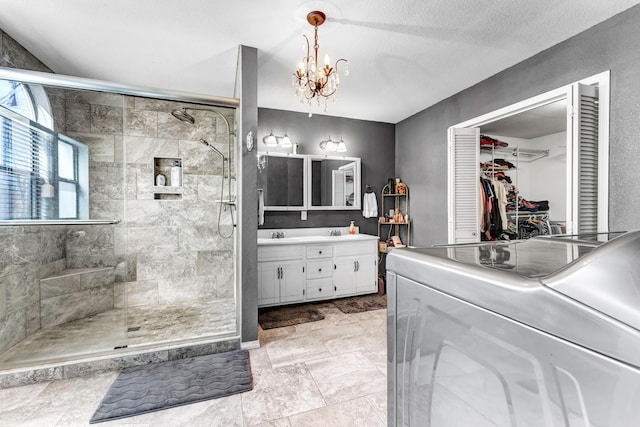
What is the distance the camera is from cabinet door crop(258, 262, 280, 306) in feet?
10.8

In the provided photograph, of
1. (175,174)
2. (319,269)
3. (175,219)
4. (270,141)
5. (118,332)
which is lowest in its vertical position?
(118,332)

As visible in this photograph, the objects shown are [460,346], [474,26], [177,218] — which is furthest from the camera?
[177,218]

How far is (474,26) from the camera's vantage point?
2221mm

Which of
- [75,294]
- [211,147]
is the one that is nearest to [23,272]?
[75,294]

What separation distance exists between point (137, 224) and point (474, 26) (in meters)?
3.74

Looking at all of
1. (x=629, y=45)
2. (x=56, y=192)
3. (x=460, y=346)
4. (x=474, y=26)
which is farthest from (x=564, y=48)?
(x=56, y=192)

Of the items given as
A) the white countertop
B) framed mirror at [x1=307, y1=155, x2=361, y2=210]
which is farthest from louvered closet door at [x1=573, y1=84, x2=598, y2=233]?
framed mirror at [x1=307, y1=155, x2=361, y2=210]

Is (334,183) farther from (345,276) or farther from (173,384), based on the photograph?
(173,384)

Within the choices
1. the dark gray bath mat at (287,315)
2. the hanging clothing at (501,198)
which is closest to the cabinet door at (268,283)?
→ the dark gray bath mat at (287,315)

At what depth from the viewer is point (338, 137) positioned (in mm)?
4289

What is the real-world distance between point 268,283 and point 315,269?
606mm

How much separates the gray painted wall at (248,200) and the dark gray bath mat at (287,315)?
1.73 feet

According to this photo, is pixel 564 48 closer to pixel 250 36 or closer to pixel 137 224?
pixel 250 36

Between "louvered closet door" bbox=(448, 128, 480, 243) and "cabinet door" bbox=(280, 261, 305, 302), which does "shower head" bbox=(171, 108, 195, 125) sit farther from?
"louvered closet door" bbox=(448, 128, 480, 243)
